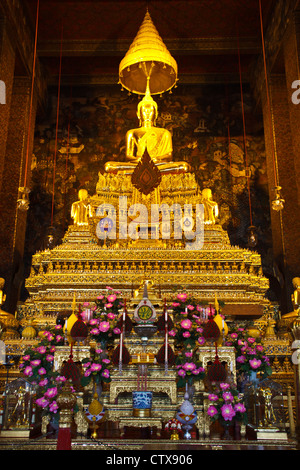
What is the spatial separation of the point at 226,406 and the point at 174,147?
7325 mm

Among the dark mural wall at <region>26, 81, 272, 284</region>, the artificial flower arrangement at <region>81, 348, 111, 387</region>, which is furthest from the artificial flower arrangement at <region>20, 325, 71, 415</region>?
the dark mural wall at <region>26, 81, 272, 284</region>

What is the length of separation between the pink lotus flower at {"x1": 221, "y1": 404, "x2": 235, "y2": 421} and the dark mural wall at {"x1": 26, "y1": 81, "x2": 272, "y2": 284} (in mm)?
6173

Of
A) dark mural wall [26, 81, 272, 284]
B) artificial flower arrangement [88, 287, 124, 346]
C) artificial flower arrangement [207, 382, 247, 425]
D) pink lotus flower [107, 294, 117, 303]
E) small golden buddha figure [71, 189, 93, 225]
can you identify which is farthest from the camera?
dark mural wall [26, 81, 272, 284]

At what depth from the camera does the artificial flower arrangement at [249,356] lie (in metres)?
2.98

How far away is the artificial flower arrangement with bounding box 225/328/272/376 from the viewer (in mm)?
2977

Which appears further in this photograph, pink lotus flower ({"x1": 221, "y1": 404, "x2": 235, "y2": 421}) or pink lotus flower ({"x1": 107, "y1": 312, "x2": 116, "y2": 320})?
pink lotus flower ({"x1": 107, "y1": 312, "x2": 116, "y2": 320})

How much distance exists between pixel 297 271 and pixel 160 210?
2470 millimetres

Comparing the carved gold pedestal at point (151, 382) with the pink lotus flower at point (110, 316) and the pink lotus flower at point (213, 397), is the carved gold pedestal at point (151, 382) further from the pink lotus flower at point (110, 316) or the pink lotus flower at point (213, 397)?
the pink lotus flower at point (110, 316)

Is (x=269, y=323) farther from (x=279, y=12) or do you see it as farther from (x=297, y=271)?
(x=279, y=12)

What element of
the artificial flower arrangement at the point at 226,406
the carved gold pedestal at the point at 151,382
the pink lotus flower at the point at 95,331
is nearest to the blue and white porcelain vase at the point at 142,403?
the carved gold pedestal at the point at 151,382

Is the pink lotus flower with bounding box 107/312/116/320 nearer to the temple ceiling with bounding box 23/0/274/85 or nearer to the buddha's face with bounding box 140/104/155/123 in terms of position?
the buddha's face with bounding box 140/104/155/123

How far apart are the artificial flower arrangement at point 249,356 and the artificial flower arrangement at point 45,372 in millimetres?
1131

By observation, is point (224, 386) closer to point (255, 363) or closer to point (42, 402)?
point (255, 363)
